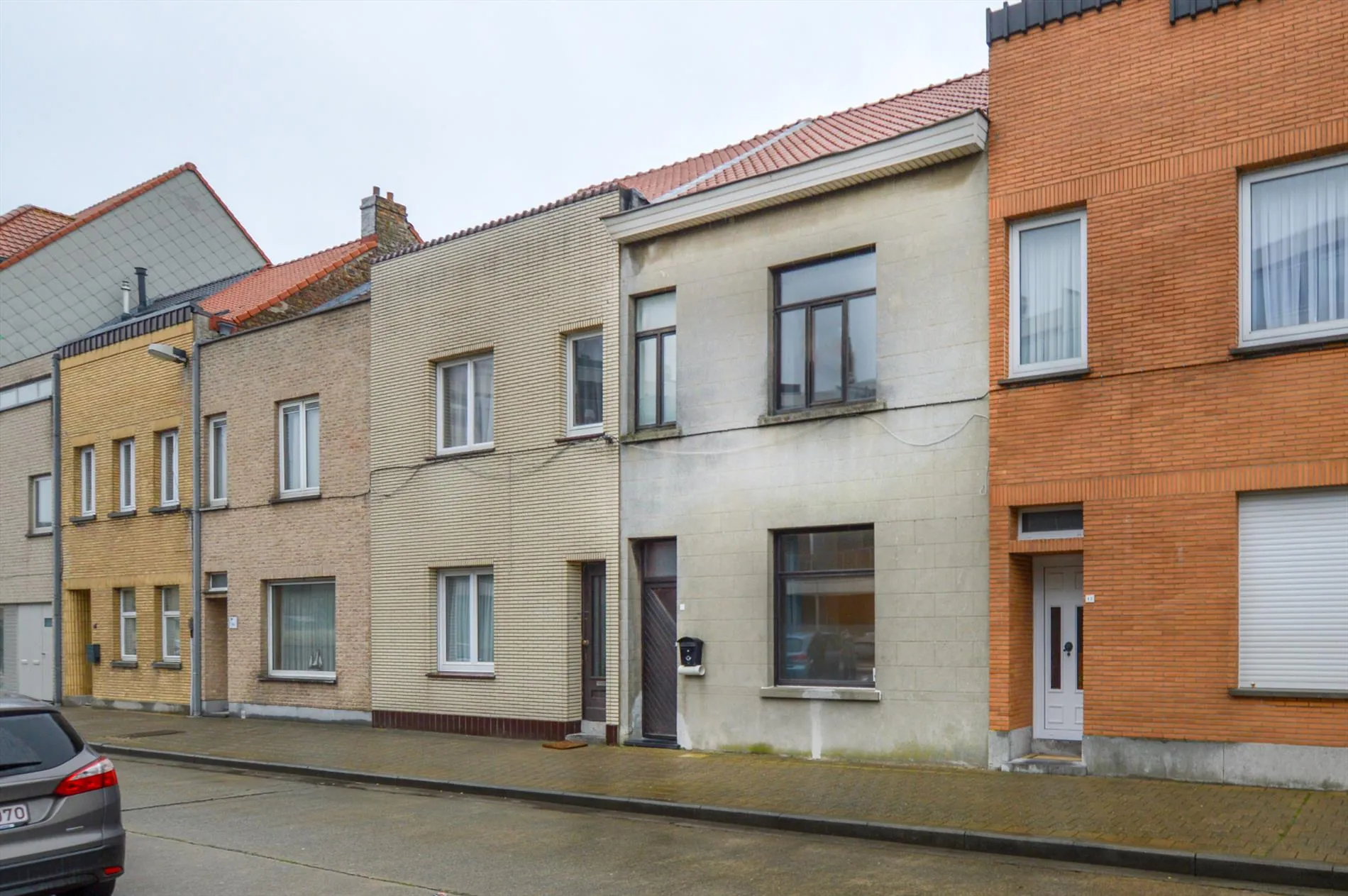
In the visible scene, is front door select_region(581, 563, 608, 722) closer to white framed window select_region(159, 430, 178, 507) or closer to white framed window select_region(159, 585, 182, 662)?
white framed window select_region(159, 585, 182, 662)

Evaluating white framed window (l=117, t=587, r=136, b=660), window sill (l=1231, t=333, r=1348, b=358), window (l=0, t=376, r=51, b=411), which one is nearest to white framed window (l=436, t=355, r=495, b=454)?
white framed window (l=117, t=587, r=136, b=660)

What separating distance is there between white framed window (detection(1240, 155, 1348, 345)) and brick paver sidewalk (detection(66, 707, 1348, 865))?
4.24 m

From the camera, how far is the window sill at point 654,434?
15766mm

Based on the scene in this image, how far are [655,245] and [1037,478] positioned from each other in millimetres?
6162


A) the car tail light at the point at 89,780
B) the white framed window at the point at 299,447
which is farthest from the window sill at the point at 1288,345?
the white framed window at the point at 299,447

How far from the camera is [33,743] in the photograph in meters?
8.04

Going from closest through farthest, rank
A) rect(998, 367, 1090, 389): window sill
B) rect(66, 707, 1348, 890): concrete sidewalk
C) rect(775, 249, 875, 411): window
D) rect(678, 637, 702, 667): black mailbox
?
1. rect(66, 707, 1348, 890): concrete sidewalk
2. rect(998, 367, 1090, 389): window sill
3. rect(775, 249, 875, 411): window
4. rect(678, 637, 702, 667): black mailbox

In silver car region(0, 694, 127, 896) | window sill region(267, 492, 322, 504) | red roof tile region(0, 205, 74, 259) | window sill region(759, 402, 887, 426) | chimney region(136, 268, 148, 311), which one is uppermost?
red roof tile region(0, 205, 74, 259)

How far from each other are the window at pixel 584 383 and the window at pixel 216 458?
888 centimetres

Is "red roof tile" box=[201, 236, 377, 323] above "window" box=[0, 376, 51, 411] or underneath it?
above

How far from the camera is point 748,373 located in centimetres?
1508

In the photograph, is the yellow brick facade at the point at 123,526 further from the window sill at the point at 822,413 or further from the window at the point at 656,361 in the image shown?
the window sill at the point at 822,413

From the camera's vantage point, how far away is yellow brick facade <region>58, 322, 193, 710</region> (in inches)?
920

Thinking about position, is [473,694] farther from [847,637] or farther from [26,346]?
[26,346]
